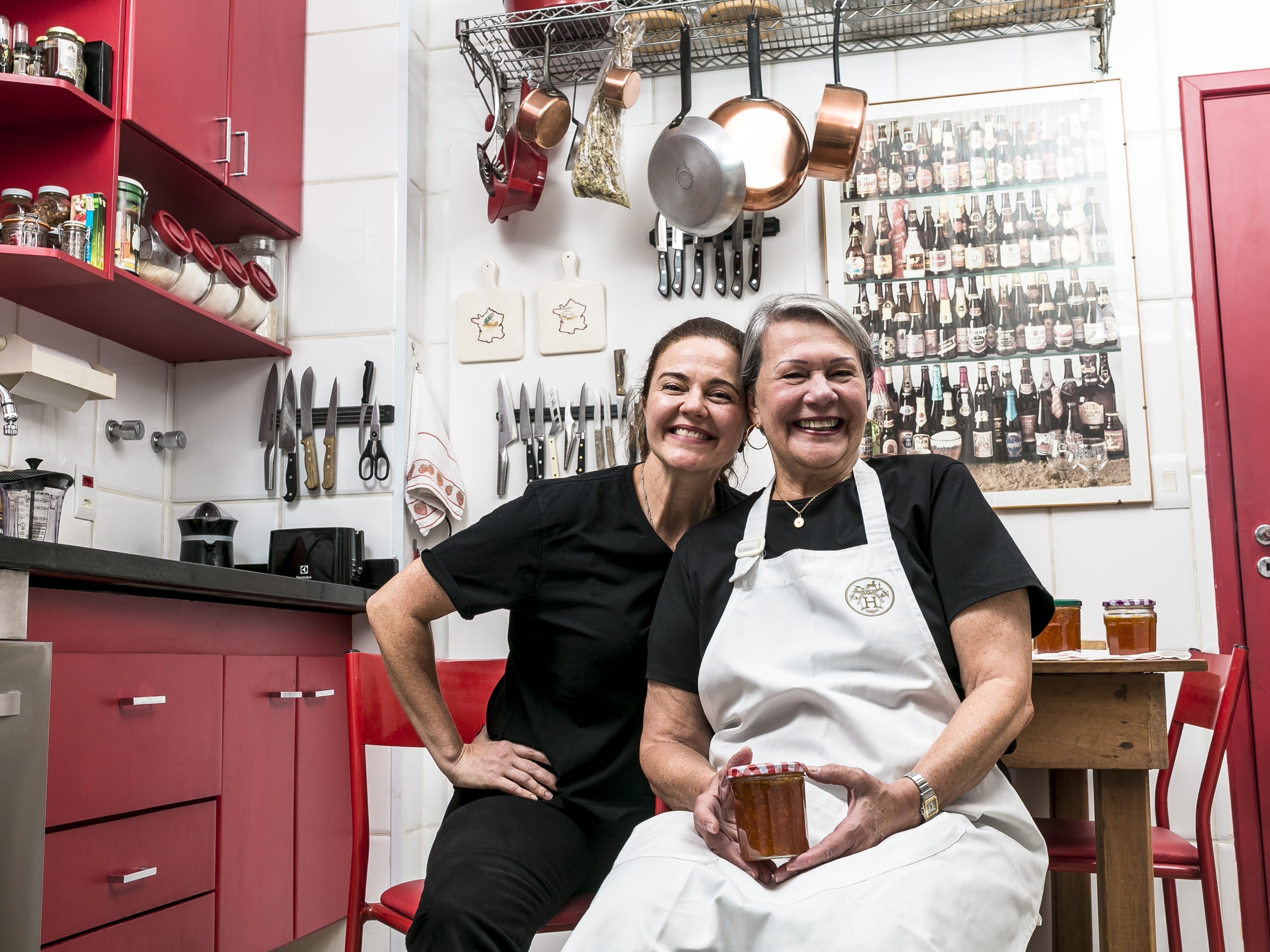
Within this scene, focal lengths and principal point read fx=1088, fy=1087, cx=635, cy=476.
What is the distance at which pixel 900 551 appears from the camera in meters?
1.46

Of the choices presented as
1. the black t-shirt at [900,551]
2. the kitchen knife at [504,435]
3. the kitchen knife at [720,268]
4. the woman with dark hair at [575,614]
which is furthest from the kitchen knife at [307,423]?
the black t-shirt at [900,551]

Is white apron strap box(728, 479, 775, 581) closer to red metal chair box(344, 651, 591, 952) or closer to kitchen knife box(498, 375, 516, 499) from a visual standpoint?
red metal chair box(344, 651, 591, 952)

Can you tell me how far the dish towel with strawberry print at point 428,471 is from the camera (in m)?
2.76

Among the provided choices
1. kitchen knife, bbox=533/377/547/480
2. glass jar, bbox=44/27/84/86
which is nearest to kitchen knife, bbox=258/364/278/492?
kitchen knife, bbox=533/377/547/480

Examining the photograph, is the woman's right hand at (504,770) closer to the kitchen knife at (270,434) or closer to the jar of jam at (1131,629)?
the jar of jam at (1131,629)

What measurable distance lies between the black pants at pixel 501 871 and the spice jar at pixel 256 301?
1517mm

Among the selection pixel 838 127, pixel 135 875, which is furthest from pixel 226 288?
pixel 838 127

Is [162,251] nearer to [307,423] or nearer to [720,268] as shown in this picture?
[307,423]

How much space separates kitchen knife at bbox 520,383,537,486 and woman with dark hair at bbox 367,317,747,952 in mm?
1114

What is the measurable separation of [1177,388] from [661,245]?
131 centimetres

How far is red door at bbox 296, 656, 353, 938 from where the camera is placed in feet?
7.72

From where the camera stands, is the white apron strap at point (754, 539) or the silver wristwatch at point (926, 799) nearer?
the silver wristwatch at point (926, 799)

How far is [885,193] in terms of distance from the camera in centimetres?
280

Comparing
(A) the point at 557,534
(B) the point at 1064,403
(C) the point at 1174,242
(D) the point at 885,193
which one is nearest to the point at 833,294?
(D) the point at 885,193
